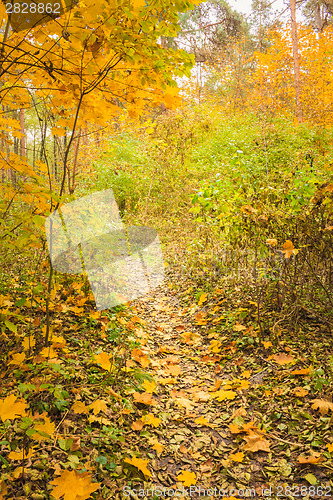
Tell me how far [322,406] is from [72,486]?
162 cm

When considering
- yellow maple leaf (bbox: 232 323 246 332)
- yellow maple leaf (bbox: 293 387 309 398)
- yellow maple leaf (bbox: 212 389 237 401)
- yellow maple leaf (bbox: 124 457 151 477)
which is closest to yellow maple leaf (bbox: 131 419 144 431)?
yellow maple leaf (bbox: 124 457 151 477)

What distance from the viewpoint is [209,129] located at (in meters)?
10.9

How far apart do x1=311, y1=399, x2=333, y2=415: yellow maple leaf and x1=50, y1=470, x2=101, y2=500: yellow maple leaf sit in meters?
1.48

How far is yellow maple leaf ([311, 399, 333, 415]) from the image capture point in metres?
2.12

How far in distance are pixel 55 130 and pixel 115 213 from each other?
3128mm

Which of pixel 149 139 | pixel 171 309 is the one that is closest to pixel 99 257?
pixel 171 309

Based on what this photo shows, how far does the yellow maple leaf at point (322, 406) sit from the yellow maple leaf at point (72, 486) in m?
1.48

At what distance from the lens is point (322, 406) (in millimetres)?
2141

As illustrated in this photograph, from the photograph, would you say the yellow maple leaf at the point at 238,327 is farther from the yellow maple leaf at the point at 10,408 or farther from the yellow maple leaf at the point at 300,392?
the yellow maple leaf at the point at 10,408

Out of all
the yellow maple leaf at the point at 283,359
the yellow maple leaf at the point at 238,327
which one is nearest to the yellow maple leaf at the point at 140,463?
the yellow maple leaf at the point at 283,359

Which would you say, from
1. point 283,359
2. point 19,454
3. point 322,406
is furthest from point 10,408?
point 283,359

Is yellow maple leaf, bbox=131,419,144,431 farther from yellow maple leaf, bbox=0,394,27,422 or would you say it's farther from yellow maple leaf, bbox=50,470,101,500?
yellow maple leaf, bbox=0,394,27,422

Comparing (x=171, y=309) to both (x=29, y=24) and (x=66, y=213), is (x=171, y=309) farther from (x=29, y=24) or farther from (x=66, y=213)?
(x=29, y=24)

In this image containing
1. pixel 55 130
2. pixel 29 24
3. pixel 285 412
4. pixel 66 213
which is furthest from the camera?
pixel 66 213
